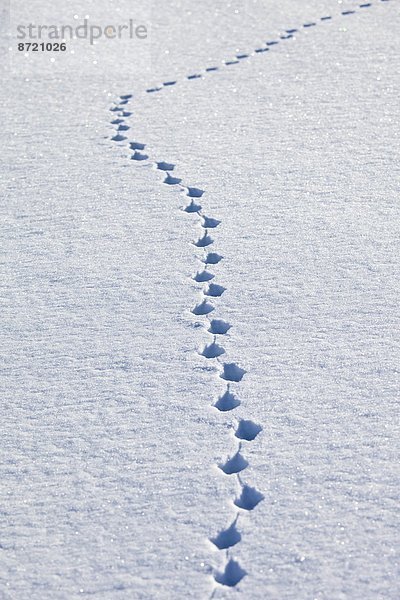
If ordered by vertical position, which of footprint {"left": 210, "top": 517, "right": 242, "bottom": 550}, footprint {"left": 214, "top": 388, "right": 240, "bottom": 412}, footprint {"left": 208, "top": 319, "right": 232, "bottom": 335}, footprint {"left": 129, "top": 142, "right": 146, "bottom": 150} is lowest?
footprint {"left": 210, "top": 517, "right": 242, "bottom": 550}

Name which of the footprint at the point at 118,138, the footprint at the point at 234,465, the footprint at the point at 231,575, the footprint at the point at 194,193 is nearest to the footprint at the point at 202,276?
the footprint at the point at 194,193

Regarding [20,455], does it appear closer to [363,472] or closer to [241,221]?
[363,472]

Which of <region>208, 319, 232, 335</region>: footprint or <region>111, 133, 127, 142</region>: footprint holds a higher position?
<region>111, 133, 127, 142</region>: footprint

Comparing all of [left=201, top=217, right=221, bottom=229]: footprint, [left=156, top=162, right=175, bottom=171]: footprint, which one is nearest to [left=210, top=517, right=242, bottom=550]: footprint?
[left=201, top=217, right=221, bottom=229]: footprint

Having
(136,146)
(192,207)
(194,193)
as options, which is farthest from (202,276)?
(136,146)

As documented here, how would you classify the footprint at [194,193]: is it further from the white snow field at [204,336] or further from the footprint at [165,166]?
the footprint at [165,166]

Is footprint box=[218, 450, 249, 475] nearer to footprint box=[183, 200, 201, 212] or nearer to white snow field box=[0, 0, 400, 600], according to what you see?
white snow field box=[0, 0, 400, 600]
